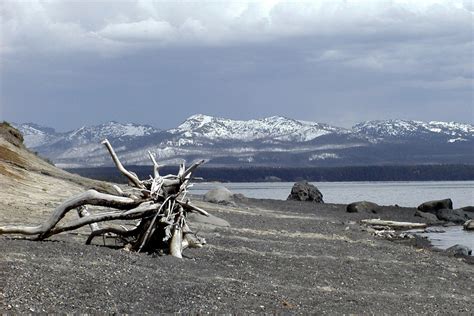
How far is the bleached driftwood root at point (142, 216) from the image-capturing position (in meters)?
18.6

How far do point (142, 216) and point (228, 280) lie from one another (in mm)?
3402

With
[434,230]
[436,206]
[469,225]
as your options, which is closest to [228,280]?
[434,230]

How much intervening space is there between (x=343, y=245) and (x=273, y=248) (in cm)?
502

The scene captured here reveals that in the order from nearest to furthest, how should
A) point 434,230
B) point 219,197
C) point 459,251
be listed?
1. point 459,251
2. point 434,230
3. point 219,197

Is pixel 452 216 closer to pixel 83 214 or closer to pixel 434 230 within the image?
pixel 434 230

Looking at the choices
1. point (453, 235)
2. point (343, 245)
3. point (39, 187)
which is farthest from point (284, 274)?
point (453, 235)

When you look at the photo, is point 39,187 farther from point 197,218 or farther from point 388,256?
point 388,256

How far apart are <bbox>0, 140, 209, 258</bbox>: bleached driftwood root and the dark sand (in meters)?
0.60

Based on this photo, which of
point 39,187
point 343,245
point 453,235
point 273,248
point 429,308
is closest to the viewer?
point 429,308

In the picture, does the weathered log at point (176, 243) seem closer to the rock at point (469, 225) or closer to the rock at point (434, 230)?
the rock at point (434, 230)

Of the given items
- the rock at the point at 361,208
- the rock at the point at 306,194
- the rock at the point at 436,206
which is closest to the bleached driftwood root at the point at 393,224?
the rock at the point at 361,208

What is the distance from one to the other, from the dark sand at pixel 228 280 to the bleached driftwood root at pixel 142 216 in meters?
0.60

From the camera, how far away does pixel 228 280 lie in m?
16.7

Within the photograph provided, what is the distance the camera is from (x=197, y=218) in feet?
100.0
